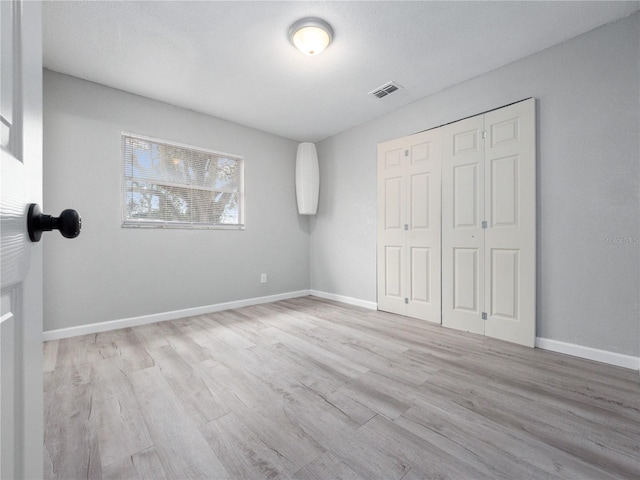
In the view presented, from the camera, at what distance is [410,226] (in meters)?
3.32

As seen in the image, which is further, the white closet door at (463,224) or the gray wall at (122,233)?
the white closet door at (463,224)

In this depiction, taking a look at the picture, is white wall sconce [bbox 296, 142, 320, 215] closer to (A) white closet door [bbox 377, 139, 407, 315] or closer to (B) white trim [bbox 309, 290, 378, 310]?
(A) white closet door [bbox 377, 139, 407, 315]

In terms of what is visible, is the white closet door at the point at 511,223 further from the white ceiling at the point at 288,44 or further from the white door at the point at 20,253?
the white door at the point at 20,253

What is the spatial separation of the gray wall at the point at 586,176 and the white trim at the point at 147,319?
325 cm

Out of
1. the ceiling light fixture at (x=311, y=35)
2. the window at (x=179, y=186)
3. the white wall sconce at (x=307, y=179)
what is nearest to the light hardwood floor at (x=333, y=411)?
the window at (x=179, y=186)

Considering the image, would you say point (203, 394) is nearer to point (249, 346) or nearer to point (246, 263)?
point (249, 346)

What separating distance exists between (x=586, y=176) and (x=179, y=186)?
13.0 ft

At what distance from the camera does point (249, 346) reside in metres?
2.43

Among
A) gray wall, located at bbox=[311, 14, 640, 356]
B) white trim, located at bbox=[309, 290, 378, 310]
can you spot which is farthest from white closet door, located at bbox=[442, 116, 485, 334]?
white trim, located at bbox=[309, 290, 378, 310]

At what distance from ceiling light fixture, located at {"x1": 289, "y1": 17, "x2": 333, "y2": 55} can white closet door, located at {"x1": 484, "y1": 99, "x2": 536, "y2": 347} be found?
5.61 ft

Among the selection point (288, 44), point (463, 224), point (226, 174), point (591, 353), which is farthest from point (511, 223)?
point (226, 174)

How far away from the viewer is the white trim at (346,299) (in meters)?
3.76

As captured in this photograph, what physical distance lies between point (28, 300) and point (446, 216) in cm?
314

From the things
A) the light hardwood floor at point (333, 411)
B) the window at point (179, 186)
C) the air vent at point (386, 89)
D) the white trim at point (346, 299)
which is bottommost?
the light hardwood floor at point (333, 411)
